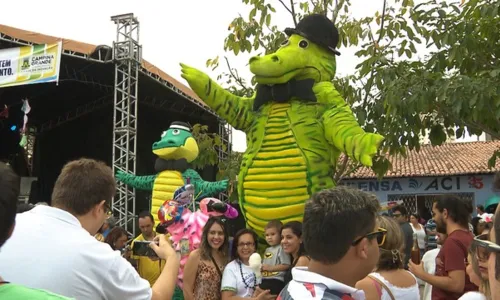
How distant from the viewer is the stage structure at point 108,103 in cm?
952

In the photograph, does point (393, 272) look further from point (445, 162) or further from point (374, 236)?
point (445, 162)

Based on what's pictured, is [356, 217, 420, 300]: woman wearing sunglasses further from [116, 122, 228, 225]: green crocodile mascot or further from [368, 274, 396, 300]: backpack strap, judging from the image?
[116, 122, 228, 225]: green crocodile mascot

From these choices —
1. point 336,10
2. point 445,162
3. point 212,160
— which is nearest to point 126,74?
point 212,160

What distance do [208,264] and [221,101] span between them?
135 centimetres

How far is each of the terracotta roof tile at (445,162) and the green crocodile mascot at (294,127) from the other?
1122 centimetres

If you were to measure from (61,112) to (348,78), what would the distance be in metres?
9.89

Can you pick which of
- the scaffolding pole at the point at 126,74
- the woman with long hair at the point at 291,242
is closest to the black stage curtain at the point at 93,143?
the scaffolding pole at the point at 126,74

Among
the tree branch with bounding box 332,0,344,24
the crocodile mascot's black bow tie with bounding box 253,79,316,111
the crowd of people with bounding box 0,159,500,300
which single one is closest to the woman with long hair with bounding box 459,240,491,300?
the crowd of people with bounding box 0,159,500,300

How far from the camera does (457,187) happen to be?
1587 cm

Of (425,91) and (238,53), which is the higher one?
(238,53)

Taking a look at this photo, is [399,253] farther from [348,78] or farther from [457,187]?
[457,187]

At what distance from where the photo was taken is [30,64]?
8.95 meters

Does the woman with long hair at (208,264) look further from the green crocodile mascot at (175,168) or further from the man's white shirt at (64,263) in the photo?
the man's white shirt at (64,263)

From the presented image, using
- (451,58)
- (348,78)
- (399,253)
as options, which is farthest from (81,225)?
(348,78)
